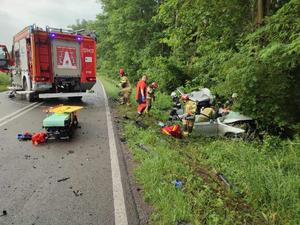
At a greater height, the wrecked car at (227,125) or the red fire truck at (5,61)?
the red fire truck at (5,61)

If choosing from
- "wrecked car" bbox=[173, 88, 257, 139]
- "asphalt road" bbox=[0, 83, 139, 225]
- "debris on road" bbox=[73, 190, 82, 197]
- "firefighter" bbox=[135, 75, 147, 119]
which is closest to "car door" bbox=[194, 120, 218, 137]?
"wrecked car" bbox=[173, 88, 257, 139]

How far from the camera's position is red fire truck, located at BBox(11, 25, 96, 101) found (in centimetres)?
1350

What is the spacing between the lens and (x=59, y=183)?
5.08 metres

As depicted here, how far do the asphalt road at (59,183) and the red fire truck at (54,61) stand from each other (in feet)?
17.4

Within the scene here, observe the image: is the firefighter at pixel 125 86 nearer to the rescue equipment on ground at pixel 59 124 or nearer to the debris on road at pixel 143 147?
the rescue equipment on ground at pixel 59 124

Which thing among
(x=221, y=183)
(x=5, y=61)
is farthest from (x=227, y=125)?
(x=5, y=61)

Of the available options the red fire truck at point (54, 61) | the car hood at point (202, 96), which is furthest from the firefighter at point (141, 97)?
the red fire truck at point (54, 61)

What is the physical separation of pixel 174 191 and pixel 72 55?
36.7 ft

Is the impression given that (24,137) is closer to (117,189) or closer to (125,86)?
(117,189)

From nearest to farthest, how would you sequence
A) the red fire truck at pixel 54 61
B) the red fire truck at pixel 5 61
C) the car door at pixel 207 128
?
the car door at pixel 207 128 < the red fire truck at pixel 54 61 < the red fire truck at pixel 5 61

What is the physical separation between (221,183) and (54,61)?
1076 cm

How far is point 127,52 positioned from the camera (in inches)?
1136

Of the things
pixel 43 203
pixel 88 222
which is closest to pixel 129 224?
pixel 88 222

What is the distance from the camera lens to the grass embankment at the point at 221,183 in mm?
3930
